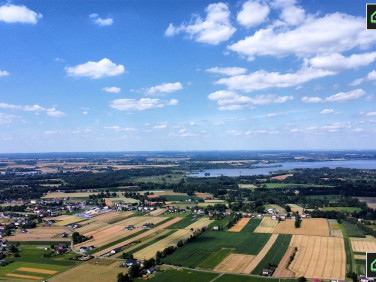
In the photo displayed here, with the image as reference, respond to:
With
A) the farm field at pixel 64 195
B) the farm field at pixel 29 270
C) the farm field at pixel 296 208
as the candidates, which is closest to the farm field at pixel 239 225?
the farm field at pixel 296 208

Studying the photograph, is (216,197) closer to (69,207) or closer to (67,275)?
(69,207)

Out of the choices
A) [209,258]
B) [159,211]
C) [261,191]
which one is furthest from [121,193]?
[209,258]

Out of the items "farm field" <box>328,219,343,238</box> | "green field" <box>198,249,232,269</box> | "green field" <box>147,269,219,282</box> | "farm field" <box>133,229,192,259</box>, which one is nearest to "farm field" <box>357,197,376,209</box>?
"farm field" <box>328,219,343,238</box>

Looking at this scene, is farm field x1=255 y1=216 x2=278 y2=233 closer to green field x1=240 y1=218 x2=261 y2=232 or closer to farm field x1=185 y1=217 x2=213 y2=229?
green field x1=240 y1=218 x2=261 y2=232

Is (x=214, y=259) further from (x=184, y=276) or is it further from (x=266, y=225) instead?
(x=266, y=225)

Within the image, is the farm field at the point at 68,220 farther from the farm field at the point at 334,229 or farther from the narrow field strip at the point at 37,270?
the farm field at the point at 334,229

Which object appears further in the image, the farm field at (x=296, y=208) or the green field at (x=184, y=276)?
the farm field at (x=296, y=208)

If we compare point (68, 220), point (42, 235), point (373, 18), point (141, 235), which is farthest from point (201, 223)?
point (373, 18)
